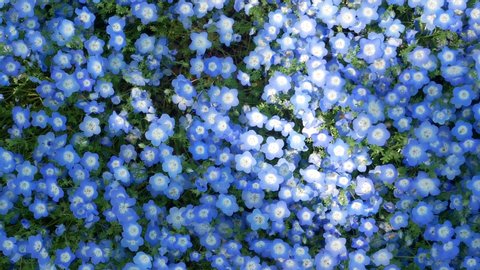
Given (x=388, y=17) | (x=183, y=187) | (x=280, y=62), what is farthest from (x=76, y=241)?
(x=388, y=17)

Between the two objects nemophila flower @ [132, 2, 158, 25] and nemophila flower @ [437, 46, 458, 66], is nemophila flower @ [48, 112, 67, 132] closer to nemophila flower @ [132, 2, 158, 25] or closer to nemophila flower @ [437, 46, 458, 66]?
nemophila flower @ [132, 2, 158, 25]

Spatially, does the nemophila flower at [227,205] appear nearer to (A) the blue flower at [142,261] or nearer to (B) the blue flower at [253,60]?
(A) the blue flower at [142,261]

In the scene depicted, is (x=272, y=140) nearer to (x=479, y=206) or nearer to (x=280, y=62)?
(x=280, y=62)

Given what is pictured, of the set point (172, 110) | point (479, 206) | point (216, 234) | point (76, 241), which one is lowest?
point (76, 241)

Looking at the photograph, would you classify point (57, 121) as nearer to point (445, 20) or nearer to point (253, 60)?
point (253, 60)

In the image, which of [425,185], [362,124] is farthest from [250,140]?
[425,185]

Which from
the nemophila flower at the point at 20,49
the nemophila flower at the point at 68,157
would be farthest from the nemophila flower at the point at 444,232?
the nemophila flower at the point at 20,49
